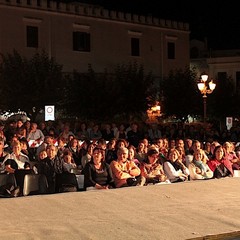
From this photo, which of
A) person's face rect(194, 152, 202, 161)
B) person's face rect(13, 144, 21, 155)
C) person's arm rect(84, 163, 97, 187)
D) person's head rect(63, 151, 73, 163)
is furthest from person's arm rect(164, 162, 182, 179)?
person's face rect(13, 144, 21, 155)

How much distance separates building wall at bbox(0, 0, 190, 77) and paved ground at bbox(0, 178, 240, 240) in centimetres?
2346

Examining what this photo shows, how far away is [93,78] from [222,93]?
1414 centimetres

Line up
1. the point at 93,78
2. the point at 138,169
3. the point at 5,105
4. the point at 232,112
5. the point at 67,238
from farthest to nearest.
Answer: the point at 232,112 → the point at 93,78 → the point at 5,105 → the point at 138,169 → the point at 67,238

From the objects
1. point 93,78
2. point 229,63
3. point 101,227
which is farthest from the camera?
point 229,63

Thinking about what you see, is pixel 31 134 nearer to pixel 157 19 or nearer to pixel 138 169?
pixel 138 169

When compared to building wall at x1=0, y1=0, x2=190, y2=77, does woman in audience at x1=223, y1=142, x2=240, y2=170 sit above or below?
below

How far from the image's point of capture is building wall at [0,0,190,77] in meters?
31.5

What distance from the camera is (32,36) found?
32312 mm

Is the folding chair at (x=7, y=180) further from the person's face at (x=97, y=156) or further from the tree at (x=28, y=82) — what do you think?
the tree at (x=28, y=82)

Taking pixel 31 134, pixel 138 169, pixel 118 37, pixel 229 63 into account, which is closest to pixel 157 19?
pixel 118 37

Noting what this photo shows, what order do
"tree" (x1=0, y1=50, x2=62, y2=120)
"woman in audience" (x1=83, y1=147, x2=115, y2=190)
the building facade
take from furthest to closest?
the building facade, "tree" (x1=0, y1=50, x2=62, y2=120), "woman in audience" (x1=83, y1=147, x2=115, y2=190)

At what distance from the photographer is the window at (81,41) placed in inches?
1352

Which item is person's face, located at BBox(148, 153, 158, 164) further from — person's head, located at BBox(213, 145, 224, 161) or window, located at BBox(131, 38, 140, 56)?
window, located at BBox(131, 38, 140, 56)

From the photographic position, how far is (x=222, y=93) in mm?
43500
